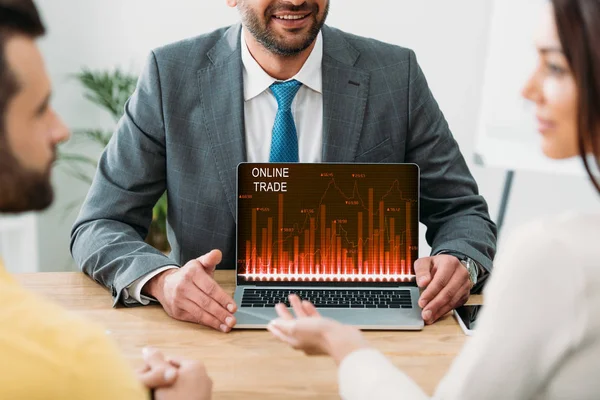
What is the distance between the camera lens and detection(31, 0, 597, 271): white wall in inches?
137

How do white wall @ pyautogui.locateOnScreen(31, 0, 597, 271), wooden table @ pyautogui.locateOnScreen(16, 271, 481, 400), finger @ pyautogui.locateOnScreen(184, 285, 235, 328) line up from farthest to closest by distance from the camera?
white wall @ pyautogui.locateOnScreen(31, 0, 597, 271) < finger @ pyautogui.locateOnScreen(184, 285, 235, 328) < wooden table @ pyautogui.locateOnScreen(16, 271, 481, 400)

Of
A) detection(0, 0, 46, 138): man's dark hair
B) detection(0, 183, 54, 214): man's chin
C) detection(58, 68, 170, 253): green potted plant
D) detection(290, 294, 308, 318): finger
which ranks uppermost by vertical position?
detection(0, 0, 46, 138): man's dark hair

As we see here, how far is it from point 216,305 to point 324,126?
2.06ft

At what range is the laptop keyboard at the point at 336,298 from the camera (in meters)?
1.48

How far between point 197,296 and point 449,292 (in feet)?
1.56

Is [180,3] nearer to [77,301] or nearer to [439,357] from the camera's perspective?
[77,301]

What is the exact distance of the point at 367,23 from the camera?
353cm

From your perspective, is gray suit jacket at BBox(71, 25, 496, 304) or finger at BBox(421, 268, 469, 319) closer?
finger at BBox(421, 268, 469, 319)

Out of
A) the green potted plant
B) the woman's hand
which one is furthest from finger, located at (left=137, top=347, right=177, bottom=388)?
the green potted plant

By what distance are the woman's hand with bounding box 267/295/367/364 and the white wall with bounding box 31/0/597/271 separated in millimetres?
2554

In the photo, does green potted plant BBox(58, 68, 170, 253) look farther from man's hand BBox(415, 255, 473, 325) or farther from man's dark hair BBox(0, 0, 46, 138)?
man's dark hair BBox(0, 0, 46, 138)

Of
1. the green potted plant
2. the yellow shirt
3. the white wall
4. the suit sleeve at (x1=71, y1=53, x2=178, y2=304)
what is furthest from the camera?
the white wall

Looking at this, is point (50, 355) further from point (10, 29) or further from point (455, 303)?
point (455, 303)

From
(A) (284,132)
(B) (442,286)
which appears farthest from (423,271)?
(A) (284,132)
